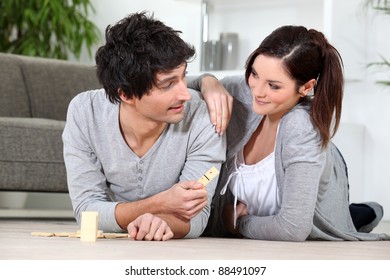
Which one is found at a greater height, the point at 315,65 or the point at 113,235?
the point at 315,65

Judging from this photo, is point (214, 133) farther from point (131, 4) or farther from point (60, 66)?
point (131, 4)

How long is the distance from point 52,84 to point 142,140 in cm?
193

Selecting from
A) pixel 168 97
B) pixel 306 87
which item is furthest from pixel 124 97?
pixel 306 87

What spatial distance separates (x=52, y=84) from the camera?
13.5 ft

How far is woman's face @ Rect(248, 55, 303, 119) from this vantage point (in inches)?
87.5

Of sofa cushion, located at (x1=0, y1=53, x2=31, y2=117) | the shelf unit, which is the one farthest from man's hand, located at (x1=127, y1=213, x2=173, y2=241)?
the shelf unit

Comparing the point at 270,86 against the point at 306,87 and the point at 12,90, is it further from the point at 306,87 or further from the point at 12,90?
the point at 12,90

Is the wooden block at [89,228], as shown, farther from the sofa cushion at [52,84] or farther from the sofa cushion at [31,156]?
the sofa cushion at [52,84]

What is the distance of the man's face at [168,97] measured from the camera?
6.91 feet

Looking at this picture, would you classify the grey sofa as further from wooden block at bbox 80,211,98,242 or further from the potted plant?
wooden block at bbox 80,211,98,242

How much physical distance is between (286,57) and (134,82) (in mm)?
408

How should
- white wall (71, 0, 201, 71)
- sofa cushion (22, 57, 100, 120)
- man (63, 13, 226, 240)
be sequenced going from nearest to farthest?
1. man (63, 13, 226, 240)
2. sofa cushion (22, 57, 100, 120)
3. white wall (71, 0, 201, 71)

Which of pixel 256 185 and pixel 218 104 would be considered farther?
pixel 256 185

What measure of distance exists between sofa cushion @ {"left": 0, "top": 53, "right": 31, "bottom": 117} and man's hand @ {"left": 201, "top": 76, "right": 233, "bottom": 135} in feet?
5.93
